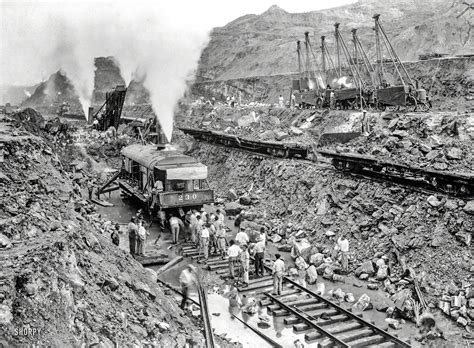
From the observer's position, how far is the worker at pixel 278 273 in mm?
10594

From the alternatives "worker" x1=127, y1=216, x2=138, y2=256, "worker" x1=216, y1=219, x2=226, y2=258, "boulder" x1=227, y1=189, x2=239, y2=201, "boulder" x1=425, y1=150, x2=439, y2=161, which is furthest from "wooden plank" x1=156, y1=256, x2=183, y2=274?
"boulder" x1=425, y1=150, x2=439, y2=161

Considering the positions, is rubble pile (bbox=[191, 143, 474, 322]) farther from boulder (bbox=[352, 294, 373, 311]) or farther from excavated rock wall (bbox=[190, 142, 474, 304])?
boulder (bbox=[352, 294, 373, 311])

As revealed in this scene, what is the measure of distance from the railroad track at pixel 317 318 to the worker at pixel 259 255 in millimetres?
207

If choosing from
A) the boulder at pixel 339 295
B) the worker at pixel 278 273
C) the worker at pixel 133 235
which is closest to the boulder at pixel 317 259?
the boulder at pixel 339 295

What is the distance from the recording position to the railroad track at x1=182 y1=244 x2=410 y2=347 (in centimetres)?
849

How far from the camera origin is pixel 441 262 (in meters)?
10.7

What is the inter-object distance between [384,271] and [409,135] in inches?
295

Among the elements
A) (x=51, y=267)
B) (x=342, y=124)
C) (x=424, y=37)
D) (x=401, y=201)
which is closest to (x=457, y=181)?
(x=401, y=201)

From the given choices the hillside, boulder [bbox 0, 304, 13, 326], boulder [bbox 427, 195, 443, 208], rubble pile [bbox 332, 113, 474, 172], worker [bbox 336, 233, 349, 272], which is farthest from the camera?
the hillside

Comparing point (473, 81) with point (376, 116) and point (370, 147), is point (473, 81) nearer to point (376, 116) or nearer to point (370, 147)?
point (376, 116)

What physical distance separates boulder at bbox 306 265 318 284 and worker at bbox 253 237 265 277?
119cm

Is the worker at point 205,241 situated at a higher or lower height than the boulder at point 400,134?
lower

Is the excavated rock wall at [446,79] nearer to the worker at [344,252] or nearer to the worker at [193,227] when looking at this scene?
the worker at [344,252]

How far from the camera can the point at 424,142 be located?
626 inches
